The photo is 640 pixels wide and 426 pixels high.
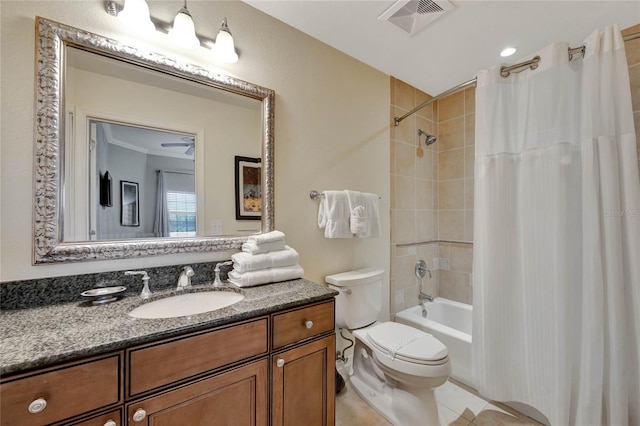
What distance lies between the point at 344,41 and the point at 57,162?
169 centimetres

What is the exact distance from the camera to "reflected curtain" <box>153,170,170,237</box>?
121cm

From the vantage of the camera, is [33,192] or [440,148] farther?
[440,148]

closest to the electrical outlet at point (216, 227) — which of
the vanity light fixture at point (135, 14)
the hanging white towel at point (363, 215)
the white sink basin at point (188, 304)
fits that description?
the white sink basin at point (188, 304)

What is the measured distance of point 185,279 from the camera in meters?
1.19

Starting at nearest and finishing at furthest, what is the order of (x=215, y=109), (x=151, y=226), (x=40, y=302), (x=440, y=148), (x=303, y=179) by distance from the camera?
(x=40, y=302), (x=151, y=226), (x=215, y=109), (x=303, y=179), (x=440, y=148)

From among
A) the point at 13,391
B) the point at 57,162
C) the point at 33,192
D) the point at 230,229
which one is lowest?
the point at 13,391

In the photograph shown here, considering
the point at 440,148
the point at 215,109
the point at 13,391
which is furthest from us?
the point at 440,148

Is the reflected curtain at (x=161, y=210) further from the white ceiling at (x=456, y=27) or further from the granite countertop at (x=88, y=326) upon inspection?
the white ceiling at (x=456, y=27)

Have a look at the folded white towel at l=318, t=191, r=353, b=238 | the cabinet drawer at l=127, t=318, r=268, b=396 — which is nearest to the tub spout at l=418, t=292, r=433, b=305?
the folded white towel at l=318, t=191, r=353, b=238

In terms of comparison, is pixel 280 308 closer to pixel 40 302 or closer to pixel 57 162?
pixel 40 302

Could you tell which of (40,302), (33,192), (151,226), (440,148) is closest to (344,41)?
(440,148)

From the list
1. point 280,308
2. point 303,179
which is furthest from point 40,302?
point 303,179

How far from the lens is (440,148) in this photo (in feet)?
8.37

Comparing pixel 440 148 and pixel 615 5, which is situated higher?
pixel 615 5
